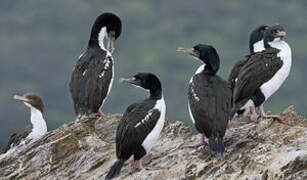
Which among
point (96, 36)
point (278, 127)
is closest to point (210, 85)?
point (278, 127)

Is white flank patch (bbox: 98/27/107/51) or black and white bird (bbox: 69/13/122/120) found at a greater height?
white flank patch (bbox: 98/27/107/51)

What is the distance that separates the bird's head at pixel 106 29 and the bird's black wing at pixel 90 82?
40.5 inches

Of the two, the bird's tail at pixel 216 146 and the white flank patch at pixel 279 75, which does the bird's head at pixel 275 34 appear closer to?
the white flank patch at pixel 279 75

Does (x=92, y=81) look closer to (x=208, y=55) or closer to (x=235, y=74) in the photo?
(x=235, y=74)

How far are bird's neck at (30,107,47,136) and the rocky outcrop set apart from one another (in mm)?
1604

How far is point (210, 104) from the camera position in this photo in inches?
417

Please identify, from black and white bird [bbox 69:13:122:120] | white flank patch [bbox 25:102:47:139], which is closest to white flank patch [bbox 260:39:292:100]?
black and white bird [bbox 69:13:122:120]

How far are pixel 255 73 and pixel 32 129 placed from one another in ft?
19.6

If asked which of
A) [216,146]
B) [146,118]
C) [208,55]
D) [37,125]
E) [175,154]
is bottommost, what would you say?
[216,146]

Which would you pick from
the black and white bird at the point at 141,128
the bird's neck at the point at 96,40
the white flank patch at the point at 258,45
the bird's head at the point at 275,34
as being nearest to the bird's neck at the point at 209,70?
the black and white bird at the point at 141,128

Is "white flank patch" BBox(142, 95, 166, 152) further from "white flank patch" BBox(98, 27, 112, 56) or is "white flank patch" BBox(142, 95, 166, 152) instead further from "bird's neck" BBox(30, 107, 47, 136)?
"bird's neck" BBox(30, 107, 47, 136)

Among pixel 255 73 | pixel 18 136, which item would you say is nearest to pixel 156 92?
pixel 255 73

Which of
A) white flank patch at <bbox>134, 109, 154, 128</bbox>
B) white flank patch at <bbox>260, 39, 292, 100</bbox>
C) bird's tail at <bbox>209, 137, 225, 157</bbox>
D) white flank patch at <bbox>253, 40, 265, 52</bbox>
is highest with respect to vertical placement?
white flank patch at <bbox>253, 40, 265, 52</bbox>

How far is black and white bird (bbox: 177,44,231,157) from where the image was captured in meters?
10.4
